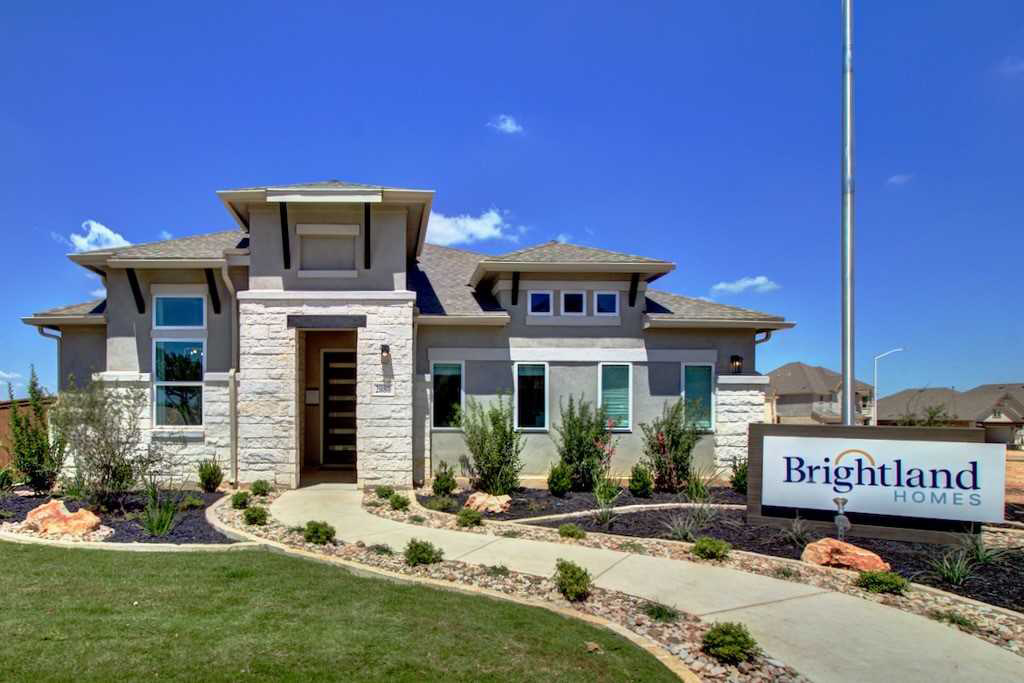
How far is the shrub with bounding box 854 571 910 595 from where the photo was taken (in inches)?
242

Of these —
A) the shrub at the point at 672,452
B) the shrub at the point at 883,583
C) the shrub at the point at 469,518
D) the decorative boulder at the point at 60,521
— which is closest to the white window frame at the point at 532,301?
the shrub at the point at 672,452

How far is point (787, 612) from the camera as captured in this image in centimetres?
556

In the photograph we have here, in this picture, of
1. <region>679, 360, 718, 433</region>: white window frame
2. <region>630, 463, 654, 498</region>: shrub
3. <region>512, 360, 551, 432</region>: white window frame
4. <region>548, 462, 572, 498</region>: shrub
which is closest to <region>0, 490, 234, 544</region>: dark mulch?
<region>548, 462, 572, 498</region>: shrub

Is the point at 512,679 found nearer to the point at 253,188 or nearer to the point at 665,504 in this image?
the point at 665,504

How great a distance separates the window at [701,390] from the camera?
41.9 ft

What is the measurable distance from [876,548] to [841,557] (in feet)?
3.60

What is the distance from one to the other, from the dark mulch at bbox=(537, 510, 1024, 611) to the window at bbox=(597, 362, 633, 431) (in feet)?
10.6

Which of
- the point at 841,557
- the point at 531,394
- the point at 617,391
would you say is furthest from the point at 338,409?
the point at 841,557

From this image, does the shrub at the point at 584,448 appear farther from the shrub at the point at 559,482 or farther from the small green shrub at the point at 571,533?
the small green shrub at the point at 571,533

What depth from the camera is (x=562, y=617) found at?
17.2 feet

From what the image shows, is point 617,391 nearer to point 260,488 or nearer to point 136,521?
point 260,488

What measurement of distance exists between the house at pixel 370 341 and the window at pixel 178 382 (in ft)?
0.10

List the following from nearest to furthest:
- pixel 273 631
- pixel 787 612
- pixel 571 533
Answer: pixel 273 631 → pixel 787 612 → pixel 571 533

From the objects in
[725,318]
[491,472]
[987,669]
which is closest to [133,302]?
[491,472]
